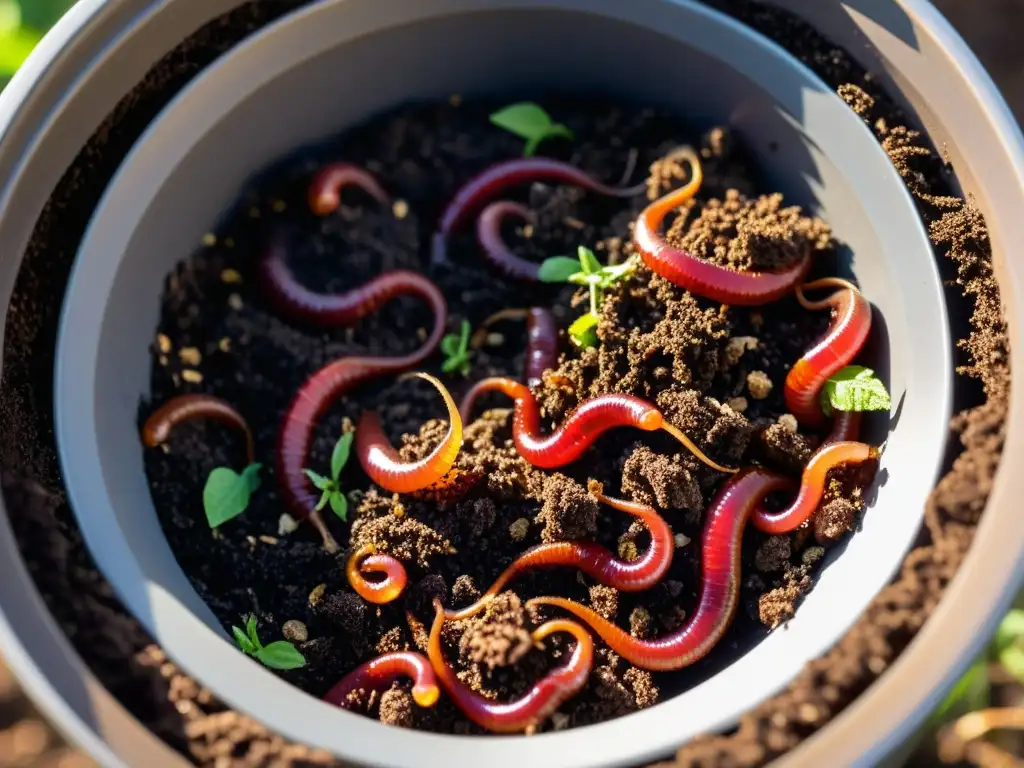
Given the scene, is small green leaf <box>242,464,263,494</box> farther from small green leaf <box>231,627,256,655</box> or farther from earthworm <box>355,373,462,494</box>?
small green leaf <box>231,627,256,655</box>

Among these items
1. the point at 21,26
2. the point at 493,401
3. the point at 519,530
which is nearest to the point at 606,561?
the point at 519,530

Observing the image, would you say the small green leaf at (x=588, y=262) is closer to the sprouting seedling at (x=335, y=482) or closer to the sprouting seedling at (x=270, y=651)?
the sprouting seedling at (x=335, y=482)

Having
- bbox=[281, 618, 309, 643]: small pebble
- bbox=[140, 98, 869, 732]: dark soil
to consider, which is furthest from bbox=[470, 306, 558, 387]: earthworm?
bbox=[281, 618, 309, 643]: small pebble

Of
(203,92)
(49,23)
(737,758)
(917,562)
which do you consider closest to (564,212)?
(203,92)

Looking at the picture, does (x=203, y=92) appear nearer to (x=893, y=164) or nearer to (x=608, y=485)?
(x=608, y=485)

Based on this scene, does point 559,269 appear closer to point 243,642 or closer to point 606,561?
point 606,561

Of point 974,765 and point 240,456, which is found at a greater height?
point 240,456
